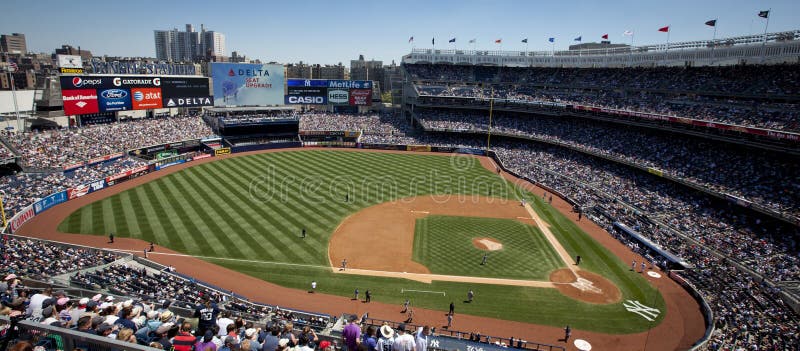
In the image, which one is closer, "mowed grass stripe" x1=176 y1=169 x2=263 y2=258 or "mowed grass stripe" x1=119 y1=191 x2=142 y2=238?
"mowed grass stripe" x1=176 y1=169 x2=263 y2=258

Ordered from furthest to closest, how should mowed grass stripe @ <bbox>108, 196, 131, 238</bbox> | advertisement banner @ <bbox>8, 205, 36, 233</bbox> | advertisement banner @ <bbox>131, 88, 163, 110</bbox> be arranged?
advertisement banner @ <bbox>131, 88, 163, 110</bbox>
mowed grass stripe @ <bbox>108, 196, 131, 238</bbox>
advertisement banner @ <bbox>8, 205, 36, 233</bbox>

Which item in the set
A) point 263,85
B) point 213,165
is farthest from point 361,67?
point 213,165

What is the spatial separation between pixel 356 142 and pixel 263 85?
1976cm

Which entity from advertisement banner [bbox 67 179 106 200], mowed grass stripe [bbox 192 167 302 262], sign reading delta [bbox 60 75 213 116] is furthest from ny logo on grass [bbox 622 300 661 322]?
sign reading delta [bbox 60 75 213 116]

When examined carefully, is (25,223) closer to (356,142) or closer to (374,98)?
(356,142)

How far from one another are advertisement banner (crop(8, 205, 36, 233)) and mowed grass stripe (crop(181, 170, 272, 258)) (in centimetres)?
1272

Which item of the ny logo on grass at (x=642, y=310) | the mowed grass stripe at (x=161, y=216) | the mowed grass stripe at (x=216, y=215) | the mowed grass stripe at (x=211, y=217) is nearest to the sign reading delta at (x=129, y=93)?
the mowed grass stripe at (x=211, y=217)

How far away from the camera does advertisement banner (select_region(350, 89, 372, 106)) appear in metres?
81.4

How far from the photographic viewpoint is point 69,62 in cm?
5319

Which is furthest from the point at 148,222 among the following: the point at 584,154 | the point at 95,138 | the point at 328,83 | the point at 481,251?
the point at 328,83

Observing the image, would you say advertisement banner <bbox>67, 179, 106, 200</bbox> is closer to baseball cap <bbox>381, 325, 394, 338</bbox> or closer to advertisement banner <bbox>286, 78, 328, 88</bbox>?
advertisement banner <bbox>286, 78, 328, 88</bbox>

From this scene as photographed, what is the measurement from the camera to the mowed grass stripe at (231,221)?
29452mm

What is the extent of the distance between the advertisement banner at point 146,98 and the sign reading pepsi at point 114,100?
92 centimetres

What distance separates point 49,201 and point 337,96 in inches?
2014
